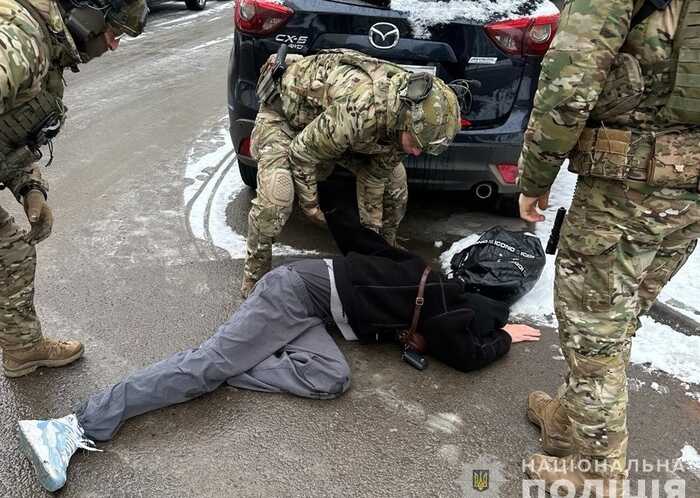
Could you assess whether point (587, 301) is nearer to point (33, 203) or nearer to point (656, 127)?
point (656, 127)

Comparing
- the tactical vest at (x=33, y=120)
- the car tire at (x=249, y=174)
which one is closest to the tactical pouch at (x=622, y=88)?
the tactical vest at (x=33, y=120)

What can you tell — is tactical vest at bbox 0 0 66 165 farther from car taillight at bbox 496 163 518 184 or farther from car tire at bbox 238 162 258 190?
car taillight at bbox 496 163 518 184

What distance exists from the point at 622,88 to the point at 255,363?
5.49 feet

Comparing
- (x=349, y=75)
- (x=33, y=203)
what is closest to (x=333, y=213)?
(x=349, y=75)

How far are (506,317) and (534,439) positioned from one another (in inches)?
22.1

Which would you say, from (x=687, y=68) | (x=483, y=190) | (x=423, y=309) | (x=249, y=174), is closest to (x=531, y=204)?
(x=687, y=68)

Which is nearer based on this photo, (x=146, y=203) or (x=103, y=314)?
(x=103, y=314)

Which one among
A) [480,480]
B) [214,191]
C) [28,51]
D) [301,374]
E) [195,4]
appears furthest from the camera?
[195,4]

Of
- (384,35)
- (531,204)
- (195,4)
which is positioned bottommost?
(195,4)

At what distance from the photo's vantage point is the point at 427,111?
252cm

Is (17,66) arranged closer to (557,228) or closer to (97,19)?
(97,19)

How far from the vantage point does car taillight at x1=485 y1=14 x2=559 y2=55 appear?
9.54 feet

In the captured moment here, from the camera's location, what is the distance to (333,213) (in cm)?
311

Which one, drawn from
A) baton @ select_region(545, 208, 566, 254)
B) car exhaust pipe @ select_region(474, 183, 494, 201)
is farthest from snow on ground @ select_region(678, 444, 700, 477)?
car exhaust pipe @ select_region(474, 183, 494, 201)
